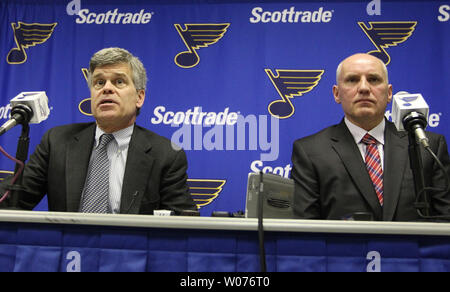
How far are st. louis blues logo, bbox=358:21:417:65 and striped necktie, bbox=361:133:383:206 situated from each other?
1.50 metres

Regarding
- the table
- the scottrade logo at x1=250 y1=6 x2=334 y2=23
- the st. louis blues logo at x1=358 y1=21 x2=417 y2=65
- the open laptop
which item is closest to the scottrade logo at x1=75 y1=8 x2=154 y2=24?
the scottrade logo at x1=250 y1=6 x2=334 y2=23

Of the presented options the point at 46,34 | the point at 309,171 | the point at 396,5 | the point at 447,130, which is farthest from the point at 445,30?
the point at 46,34

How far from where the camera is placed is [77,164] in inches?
75.4

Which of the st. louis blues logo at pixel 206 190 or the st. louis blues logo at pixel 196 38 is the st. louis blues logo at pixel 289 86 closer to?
the st. louis blues logo at pixel 196 38

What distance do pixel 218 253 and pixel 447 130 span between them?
8.96 feet

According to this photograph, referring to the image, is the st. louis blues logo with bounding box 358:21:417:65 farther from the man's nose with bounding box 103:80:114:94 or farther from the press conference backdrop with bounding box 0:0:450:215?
the man's nose with bounding box 103:80:114:94

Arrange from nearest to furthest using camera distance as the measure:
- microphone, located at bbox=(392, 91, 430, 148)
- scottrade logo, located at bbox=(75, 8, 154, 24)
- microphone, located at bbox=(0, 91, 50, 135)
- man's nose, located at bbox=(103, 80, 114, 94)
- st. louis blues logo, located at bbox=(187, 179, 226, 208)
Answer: microphone, located at bbox=(392, 91, 430, 148) → microphone, located at bbox=(0, 91, 50, 135) → man's nose, located at bbox=(103, 80, 114, 94) → st. louis blues logo, located at bbox=(187, 179, 226, 208) → scottrade logo, located at bbox=(75, 8, 154, 24)

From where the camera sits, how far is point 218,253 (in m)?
1.11

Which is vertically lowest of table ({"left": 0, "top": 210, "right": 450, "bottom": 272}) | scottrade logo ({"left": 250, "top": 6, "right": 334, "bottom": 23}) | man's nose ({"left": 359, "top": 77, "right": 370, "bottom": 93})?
table ({"left": 0, "top": 210, "right": 450, "bottom": 272})

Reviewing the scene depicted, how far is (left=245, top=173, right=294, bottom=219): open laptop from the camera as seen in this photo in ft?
4.73

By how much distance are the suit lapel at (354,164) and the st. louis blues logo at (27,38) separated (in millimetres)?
2736

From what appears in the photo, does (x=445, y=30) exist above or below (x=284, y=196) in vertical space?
above
